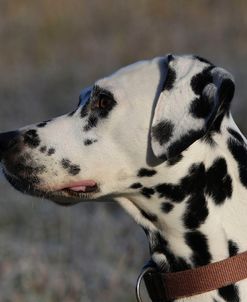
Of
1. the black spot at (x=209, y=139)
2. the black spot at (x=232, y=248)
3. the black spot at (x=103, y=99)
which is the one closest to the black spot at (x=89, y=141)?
the black spot at (x=103, y=99)

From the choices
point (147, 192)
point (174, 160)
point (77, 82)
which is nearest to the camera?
point (174, 160)

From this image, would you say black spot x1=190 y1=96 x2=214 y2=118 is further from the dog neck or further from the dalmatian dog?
the dog neck

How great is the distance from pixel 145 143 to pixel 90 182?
10.4 inches

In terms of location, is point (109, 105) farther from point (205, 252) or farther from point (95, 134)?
point (205, 252)

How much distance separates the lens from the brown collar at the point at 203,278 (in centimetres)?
394

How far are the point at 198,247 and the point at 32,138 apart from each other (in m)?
0.78

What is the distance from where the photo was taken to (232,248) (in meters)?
4.01

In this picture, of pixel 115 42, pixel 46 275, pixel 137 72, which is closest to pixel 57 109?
pixel 115 42

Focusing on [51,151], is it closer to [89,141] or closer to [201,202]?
[89,141]

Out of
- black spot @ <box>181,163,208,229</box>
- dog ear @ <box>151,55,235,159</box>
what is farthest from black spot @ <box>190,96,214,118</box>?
black spot @ <box>181,163,208,229</box>

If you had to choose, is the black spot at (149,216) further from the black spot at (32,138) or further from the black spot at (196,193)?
the black spot at (32,138)

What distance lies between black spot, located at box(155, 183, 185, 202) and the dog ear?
165mm

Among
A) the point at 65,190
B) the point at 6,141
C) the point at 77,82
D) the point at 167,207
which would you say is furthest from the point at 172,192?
the point at 77,82

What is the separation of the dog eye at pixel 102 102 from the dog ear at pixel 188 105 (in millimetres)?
226
